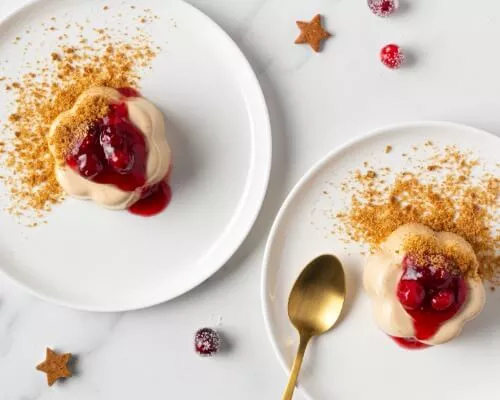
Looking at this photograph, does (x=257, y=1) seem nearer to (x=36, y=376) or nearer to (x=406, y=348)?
(x=406, y=348)

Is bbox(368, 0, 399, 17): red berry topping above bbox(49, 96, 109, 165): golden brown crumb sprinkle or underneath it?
above

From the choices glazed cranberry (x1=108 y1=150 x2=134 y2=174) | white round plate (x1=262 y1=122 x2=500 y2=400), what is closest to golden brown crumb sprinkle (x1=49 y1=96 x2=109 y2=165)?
glazed cranberry (x1=108 y1=150 x2=134 y2=174)

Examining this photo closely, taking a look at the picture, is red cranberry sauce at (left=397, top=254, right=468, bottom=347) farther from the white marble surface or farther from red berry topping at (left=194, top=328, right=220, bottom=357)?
red berry topping at (left=194, top=328, right=220, bottom=357)

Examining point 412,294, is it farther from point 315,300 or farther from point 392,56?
point 392,56

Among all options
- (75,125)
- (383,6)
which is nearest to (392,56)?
(383,6)

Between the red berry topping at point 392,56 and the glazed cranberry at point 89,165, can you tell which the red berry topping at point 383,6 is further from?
the glazed cranberry at point 89,165

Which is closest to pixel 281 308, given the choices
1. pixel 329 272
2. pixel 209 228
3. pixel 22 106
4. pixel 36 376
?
pixel 329 272

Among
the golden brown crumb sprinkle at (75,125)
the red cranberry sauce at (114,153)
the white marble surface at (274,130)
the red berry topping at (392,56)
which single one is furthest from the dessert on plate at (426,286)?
the golden brown crumb sprinkle at (75,125)
